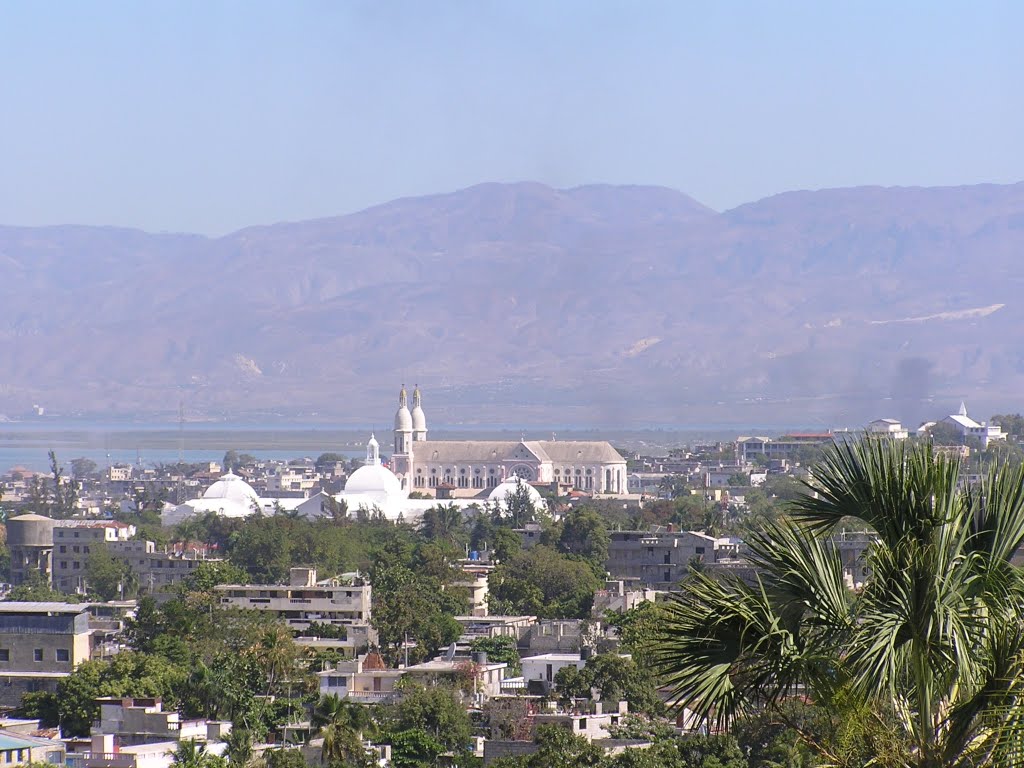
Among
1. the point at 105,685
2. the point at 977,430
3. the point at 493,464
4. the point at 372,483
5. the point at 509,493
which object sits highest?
the point at 977,430

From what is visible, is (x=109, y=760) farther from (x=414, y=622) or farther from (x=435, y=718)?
(x=414, y=622)

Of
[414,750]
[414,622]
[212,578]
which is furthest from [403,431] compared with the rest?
[414,750]

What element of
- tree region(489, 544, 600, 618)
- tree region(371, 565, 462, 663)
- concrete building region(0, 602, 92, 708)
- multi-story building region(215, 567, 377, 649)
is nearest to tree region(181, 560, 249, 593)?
multi-story building region(215, 567, 377, 649)

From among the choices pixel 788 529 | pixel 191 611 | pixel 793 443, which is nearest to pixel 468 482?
pixel 793 443

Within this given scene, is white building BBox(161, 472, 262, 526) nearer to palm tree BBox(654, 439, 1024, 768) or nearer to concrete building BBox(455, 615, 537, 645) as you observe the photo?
concrete building BBox(455, 615, 537, 645)

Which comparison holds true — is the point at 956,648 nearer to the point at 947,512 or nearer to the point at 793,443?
the point at 947,512

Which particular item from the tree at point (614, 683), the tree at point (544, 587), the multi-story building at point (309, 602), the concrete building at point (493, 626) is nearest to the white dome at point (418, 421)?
the tree at point (544, 587)

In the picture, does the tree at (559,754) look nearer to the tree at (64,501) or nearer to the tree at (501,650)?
the tree at (501,650)
